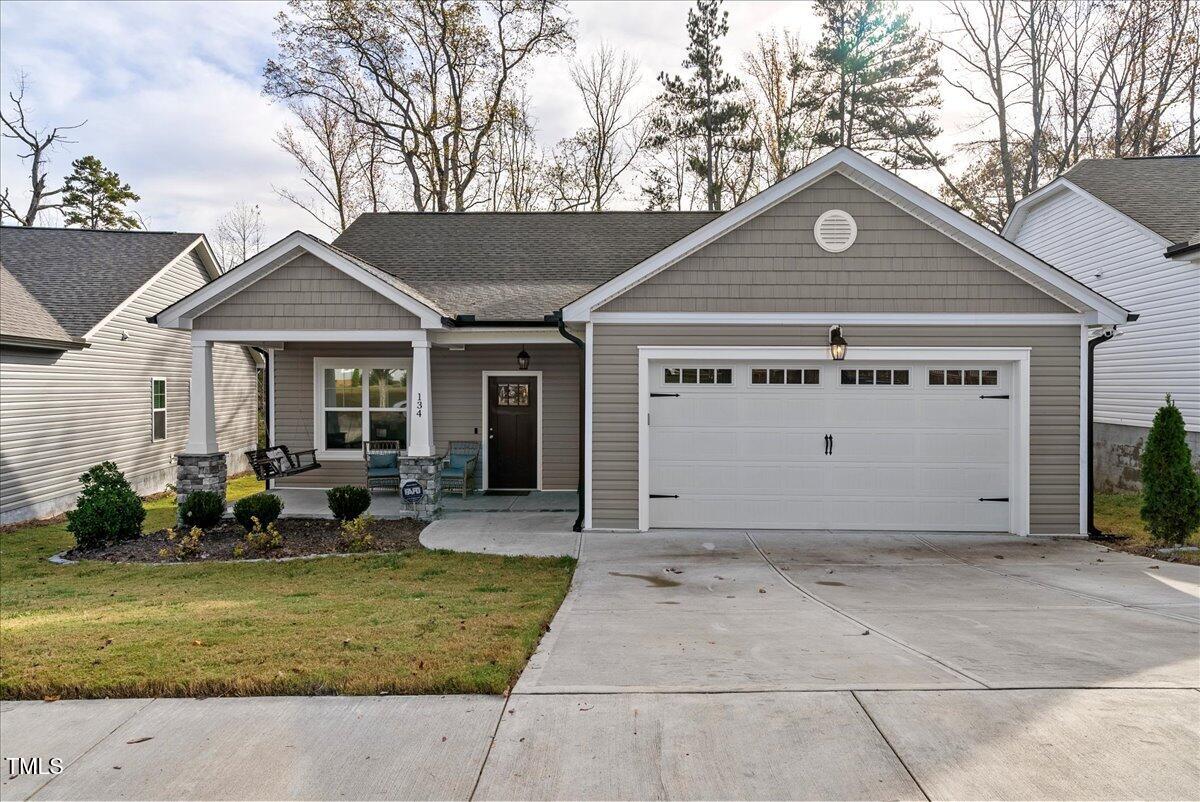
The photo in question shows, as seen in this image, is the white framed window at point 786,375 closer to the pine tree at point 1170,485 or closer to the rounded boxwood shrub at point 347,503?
the pine tree at point 1170,485

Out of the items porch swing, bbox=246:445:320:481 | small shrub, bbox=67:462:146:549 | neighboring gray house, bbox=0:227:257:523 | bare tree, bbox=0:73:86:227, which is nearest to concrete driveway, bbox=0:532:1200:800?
small shrub, bbox=67:462:146:549

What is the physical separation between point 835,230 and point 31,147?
92.4ft

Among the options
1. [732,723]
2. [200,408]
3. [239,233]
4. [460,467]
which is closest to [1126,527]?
[732,723]

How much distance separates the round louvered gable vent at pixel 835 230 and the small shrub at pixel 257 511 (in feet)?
25.2

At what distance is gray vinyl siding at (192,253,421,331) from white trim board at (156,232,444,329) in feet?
0.33

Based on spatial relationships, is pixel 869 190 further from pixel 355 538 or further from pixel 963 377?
pixel 355 538

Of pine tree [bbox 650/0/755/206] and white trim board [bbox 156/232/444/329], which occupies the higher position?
pine tree [bbox 650/0/755/206]

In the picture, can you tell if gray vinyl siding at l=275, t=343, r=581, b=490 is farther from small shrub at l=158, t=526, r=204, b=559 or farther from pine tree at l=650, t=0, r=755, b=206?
pine tree at l=650, t=0, r=755, b=206

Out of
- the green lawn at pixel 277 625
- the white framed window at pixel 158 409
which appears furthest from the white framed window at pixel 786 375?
the white framed window at pixel 158 409

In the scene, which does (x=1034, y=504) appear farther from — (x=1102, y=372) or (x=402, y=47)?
(x=402, y=47)

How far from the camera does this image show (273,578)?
725 cm

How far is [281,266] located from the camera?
31.8ft

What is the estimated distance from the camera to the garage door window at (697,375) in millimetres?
9258

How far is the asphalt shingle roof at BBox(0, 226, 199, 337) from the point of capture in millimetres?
12750
